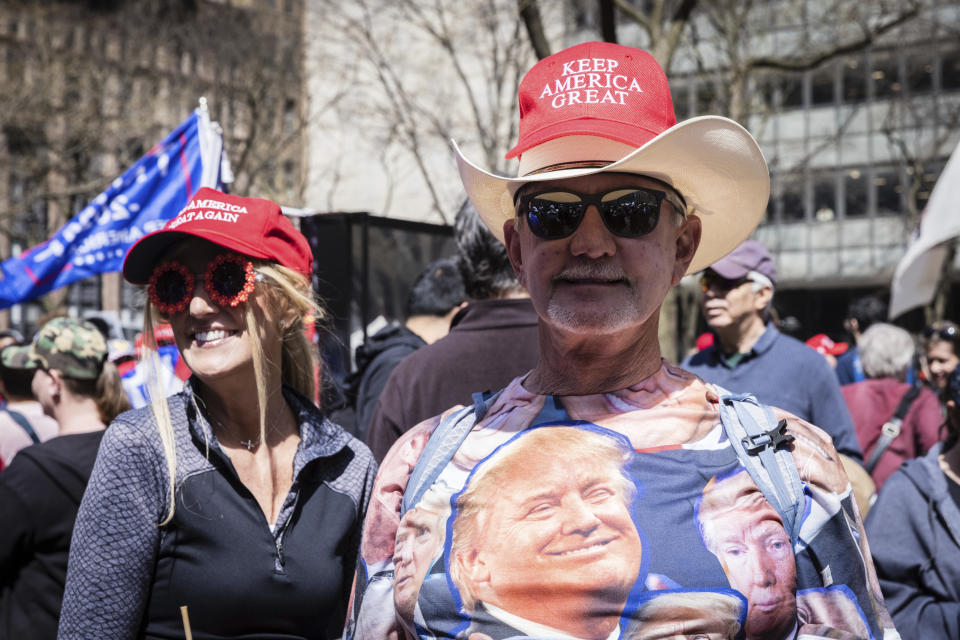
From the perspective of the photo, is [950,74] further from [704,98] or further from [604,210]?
[604,210]

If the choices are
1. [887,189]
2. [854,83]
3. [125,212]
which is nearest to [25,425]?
[125,212]

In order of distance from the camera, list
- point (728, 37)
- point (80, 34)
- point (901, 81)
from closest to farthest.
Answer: point (728, 37) → point (80, 34) → point (901, 81)

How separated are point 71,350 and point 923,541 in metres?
3.26

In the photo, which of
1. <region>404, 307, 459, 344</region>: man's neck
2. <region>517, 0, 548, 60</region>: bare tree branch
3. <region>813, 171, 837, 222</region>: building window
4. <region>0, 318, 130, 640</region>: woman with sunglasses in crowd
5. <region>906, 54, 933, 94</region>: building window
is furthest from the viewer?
<region>813, 171, 837, 222</region>: building window

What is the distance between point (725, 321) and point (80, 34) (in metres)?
18.9

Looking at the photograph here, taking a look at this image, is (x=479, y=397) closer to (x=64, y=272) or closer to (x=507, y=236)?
(x=507, y=236)

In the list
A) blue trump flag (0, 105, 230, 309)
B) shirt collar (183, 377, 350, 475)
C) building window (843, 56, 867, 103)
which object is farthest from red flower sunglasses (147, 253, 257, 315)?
building window (843, 56, 867, 103)

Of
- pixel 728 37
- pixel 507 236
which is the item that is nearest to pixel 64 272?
pixel 507 236

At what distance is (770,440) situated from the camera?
6.27 ft

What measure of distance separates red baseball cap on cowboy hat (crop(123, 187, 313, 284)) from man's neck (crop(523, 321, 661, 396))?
108 cm

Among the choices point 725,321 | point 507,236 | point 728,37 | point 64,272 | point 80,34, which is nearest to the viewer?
point 507,236

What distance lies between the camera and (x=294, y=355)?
3158 mm

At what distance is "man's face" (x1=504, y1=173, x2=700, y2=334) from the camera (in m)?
2.07

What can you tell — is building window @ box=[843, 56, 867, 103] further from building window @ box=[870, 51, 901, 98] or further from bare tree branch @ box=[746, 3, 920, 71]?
bare tree branch @ box=[746, 3, 920, 71]
